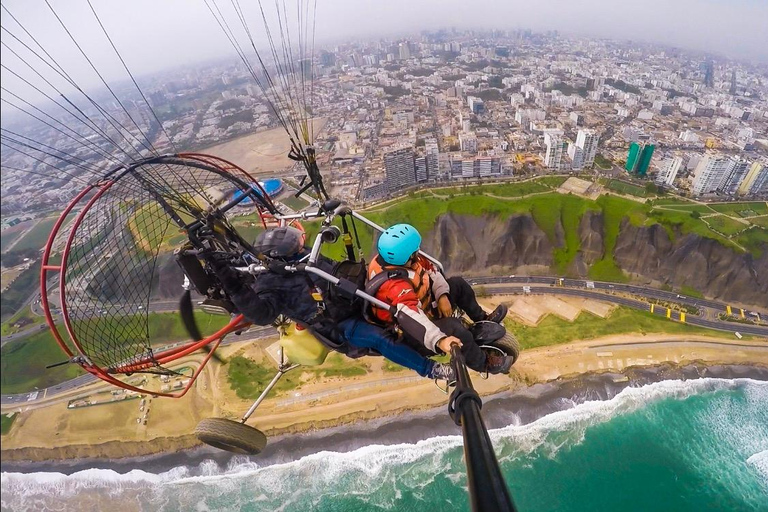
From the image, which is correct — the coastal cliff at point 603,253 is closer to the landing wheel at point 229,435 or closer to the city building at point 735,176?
the city building at point 735,176

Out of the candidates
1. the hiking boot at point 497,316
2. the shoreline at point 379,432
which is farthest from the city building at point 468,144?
the hiking boot at point 497,316

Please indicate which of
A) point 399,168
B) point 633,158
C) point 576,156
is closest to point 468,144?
point 399,168

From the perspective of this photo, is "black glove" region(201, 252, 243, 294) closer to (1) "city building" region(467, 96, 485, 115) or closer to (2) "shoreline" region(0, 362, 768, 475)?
(2) "shoreline" region(0, 362, 768, 475)

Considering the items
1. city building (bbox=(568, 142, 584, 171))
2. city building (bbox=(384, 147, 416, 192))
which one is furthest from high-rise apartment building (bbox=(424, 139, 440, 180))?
city building (bbox=(568, 142, 584, 171))

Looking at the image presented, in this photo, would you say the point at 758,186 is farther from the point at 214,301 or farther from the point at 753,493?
the point at 214,301

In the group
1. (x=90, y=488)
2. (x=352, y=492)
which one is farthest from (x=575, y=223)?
(x=90, y=488)

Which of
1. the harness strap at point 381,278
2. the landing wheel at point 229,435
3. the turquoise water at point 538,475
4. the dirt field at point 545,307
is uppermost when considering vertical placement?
the harness strap at point 381,278

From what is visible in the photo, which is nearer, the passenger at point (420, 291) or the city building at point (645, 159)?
the passenger at point (420, 291)

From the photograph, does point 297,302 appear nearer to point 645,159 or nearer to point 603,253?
point 603,253
